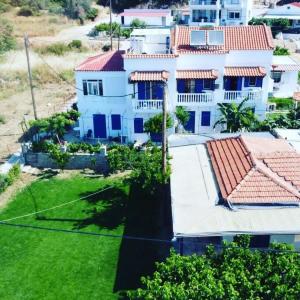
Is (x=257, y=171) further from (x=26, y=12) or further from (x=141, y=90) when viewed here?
(x=26, y=12)

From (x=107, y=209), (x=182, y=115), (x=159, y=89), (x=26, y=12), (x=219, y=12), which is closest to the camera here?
(x=107, y=209)

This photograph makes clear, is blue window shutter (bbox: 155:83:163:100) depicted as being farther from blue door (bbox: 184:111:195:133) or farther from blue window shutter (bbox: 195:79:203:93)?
blue door (bbox: 184:111:195:133)

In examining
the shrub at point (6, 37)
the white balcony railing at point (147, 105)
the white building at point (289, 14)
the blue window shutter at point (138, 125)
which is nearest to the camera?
the white balcony railing at point (147, 105)

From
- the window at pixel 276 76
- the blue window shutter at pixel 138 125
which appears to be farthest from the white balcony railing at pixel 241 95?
the window at pixel 276 76

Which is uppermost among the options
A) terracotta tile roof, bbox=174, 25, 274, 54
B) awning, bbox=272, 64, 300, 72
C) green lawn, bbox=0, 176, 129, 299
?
terracotta tile roof, bbox=174, 25, 274, 54

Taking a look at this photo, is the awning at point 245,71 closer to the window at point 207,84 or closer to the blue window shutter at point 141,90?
the window at point 207,84

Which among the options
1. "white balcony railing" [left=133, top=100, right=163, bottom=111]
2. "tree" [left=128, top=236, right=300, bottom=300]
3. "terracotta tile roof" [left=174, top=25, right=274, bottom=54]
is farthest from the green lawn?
"terracotta tile roof" [left=174, top=25, right=274, bottom=54]

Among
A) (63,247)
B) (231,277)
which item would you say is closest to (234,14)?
(63,247)
